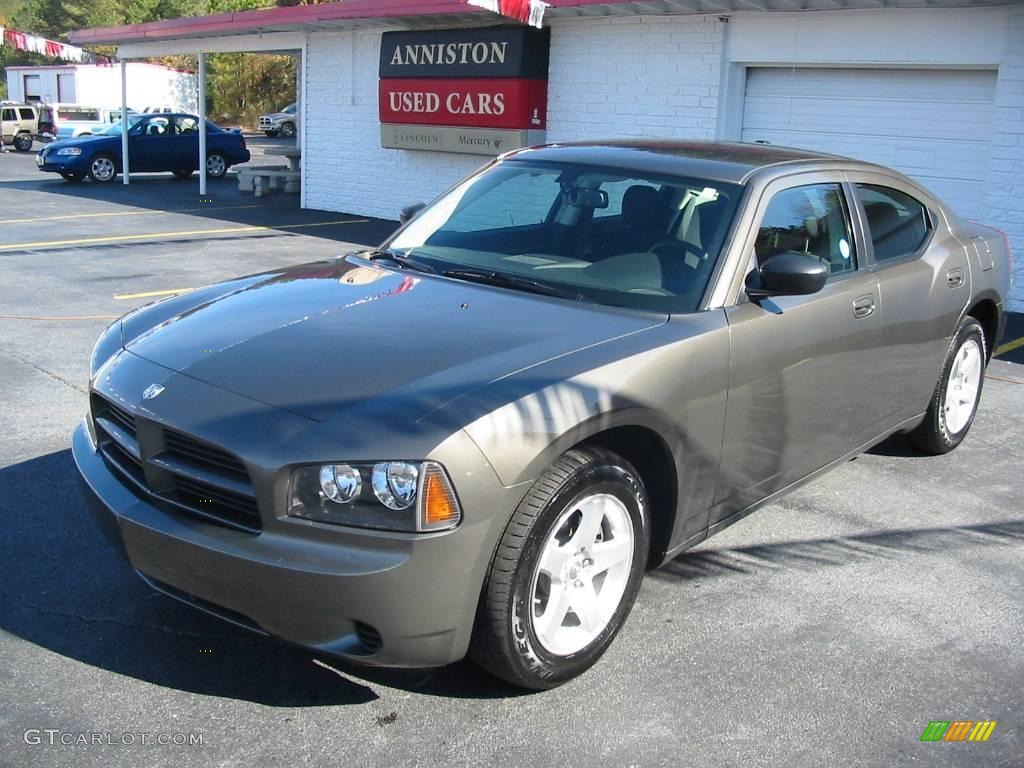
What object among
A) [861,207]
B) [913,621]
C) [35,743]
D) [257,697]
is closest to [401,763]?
[257,697]

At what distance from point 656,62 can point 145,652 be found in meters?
11.2

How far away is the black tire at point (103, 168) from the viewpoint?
77.7 ft

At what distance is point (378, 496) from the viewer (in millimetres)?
2842

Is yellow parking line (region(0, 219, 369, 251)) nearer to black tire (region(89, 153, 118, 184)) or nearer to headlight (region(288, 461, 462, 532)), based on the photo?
black tire (region(89, 153, 118, 184))

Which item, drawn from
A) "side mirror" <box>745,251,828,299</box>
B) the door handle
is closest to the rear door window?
the door handle

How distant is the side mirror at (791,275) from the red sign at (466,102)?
35.7 ft

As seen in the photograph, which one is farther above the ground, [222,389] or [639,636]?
[222,389]

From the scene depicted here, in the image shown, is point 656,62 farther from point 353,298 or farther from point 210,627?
point 210,627

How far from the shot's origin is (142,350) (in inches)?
142

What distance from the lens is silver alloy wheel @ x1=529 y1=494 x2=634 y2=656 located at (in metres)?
3.22

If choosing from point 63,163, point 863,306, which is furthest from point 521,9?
point 63,163

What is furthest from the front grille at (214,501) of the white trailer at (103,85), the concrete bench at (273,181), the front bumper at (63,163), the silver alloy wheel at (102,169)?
the white trailer at (103,85)

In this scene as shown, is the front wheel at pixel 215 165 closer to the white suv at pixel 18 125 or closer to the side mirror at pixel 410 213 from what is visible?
the white suv at pixel 18 125

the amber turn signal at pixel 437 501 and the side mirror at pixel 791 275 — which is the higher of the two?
the side mirror at pixel 791 275
